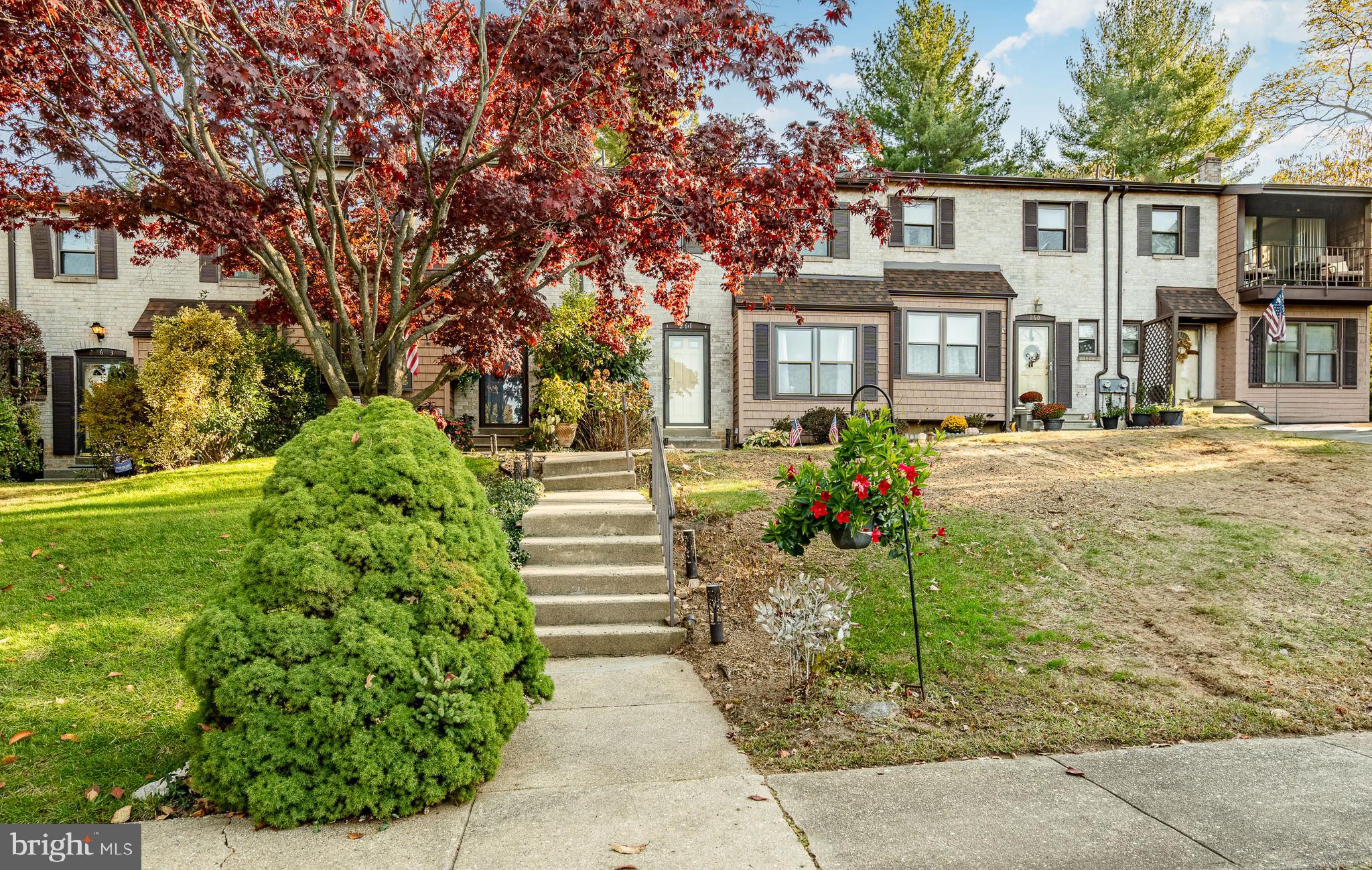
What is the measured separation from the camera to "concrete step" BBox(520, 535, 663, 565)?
6656 millimetres

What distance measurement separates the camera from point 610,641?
19.0 ft

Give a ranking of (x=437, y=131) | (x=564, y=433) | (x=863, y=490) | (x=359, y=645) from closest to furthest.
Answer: (x=359, y=645) → (x=863, y=490) → (x=437, y=131) → (x=564, y=433)

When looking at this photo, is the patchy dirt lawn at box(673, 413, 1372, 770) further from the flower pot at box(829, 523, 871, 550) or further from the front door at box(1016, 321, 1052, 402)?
the front door at box(1016, 321, 1052, 402)

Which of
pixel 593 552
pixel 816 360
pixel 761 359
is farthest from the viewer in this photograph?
pixel 816 360

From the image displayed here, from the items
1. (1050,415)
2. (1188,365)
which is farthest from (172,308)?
(1188,365)

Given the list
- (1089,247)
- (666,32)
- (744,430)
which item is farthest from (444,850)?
(1089,247)

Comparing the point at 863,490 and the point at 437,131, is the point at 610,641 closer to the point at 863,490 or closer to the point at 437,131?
the point at 863,490

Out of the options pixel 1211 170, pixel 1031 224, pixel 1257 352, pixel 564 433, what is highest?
pixel 1211 170

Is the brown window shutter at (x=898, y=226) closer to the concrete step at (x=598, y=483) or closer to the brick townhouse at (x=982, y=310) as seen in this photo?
the brick townhouse at (x=982, y=310)

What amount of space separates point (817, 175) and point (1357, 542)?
590cm

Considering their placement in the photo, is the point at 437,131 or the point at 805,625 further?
the point at 437,131

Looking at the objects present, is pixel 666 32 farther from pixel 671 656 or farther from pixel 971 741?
pixel 971 741

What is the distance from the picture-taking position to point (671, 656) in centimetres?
571

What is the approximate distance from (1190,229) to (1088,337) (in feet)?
12.6
